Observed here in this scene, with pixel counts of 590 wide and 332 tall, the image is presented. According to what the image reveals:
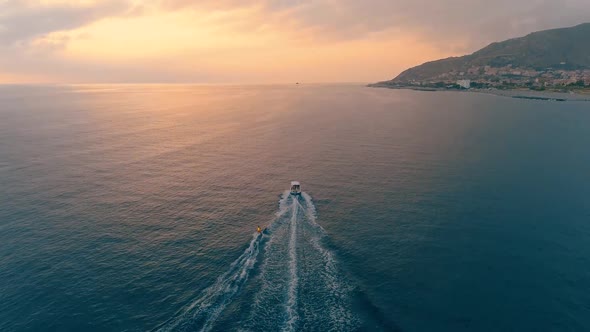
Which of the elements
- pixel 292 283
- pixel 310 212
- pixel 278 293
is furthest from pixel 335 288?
pixel 310 212

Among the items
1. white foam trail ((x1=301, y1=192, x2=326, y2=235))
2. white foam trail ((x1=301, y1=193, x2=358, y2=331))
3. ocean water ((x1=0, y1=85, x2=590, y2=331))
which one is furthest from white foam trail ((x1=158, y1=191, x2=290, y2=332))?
white foam trail ((x1=301, y1=192, x2=326, y2=235))

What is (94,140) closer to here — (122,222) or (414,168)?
(122,222)

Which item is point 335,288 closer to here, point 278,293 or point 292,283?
point 292,283

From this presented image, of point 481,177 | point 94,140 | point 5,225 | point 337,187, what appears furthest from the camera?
point 94,140

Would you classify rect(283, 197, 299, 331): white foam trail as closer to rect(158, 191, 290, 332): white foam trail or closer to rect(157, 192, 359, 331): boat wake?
rect(157, 192, 359, 331): boat wake

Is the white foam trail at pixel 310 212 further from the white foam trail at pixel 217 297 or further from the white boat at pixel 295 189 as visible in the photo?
the white foam trail at pixel 217 297

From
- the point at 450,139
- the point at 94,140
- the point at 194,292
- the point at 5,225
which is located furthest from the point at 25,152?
the point at 450,139
